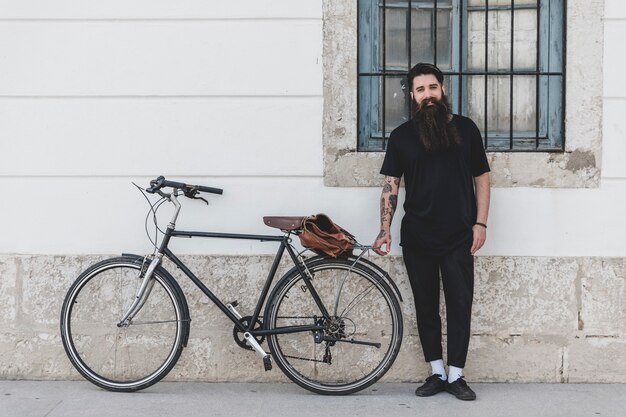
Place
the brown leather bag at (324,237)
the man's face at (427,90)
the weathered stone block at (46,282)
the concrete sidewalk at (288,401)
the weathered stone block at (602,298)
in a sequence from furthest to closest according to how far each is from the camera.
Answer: the weathered stone block at (46,282) → the weathered stone block at (602,298) → the man's face at (427,90) → the brown leather bag at (324,237) → the concrete sidewalk at (288,401)

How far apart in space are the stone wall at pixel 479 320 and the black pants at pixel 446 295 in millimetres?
251

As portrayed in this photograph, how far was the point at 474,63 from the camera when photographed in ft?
20.0

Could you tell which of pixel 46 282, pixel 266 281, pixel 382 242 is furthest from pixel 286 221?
pixel 46 282

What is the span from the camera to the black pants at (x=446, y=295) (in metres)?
5.56

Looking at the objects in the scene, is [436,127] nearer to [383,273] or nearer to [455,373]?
[383,273]

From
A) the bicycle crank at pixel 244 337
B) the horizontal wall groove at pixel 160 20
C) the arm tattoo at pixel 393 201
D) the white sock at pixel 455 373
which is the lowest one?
the white sock at pixel 455 373

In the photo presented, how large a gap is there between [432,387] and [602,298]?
1.20 meters

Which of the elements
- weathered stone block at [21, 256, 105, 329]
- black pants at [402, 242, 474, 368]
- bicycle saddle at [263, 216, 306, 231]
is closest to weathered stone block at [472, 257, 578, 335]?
black pants at [402, 242, 474, 368]

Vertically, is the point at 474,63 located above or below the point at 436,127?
above

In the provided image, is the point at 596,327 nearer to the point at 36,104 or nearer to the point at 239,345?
the point at 239,345

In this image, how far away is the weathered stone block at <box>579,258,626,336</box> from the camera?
5.88 meters

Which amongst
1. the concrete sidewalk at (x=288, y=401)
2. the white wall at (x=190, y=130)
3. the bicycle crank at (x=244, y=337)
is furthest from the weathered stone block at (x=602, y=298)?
the bicycle crank at (x=244, y=337)

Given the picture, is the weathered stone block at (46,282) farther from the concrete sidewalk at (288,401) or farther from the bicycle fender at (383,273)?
the bicycle fender at (383,273)

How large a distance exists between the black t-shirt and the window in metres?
0.48
